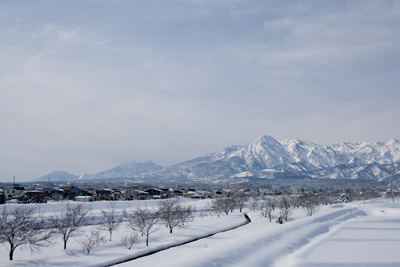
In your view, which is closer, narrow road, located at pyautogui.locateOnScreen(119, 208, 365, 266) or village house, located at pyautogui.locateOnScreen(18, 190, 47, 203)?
narrow road, located at pyautogui.locateOnScreen(119, 208, 365, 266)

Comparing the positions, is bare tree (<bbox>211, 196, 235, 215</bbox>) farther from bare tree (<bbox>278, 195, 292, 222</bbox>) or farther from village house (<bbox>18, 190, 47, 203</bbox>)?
village house (<bbox>18, 190, 47, 203</bbox>)

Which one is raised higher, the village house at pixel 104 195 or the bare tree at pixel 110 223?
the village house at pixel 104 195

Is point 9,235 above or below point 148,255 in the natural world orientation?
above

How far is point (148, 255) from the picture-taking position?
33625 mm

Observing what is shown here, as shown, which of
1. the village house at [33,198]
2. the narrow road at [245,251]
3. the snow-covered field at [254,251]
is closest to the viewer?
the narrow road at [245,251]

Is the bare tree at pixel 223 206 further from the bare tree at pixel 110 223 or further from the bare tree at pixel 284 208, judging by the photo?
the bare tree at pixel 110 223

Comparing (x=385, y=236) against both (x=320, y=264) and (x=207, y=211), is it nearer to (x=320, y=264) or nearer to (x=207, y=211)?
(x=320, y=264)

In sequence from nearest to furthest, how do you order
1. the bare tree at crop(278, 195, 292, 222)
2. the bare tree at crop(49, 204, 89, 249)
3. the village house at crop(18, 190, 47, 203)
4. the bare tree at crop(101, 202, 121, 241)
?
the bare tree at crop(49, 204, 89, 249) < the bare tree at crop(101, 202, 121, 241) < the bare tree at crop(278, 195, 292, 222) < the village house at crop(18, 190, 47, 203)

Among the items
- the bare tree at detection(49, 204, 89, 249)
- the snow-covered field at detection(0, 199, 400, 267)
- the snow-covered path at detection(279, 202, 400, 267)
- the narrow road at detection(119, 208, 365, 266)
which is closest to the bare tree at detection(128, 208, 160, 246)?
the snow-covered field at detection(0, 199, 400, 267)

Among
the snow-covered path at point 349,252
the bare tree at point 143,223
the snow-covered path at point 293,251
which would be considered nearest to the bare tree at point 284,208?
the snow-covered path at point 293,251

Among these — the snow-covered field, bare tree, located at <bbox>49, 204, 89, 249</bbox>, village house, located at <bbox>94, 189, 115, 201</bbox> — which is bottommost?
the snow-covered field

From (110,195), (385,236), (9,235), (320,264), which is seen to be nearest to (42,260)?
(9,235)

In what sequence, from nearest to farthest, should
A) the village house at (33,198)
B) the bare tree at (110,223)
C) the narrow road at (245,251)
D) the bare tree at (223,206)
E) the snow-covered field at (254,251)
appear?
the narrow road at (245,251) < the snow-covered field at (254,251) < the bare tree at (110,223) < the village house at (33,198) < the bare tree at (223,206)

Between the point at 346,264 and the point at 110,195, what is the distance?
94364 mm
